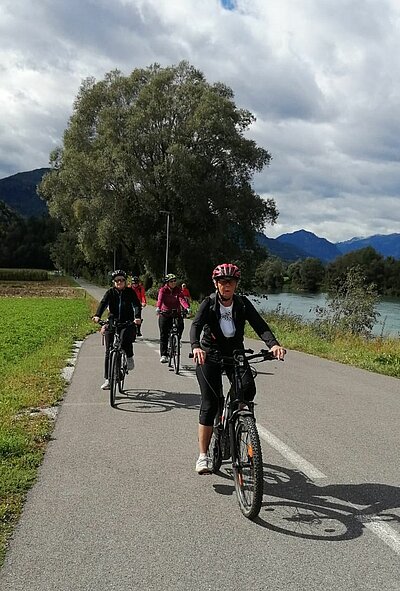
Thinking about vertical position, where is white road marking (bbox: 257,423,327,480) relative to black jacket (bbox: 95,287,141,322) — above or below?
below

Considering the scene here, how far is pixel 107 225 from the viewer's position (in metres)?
40.4

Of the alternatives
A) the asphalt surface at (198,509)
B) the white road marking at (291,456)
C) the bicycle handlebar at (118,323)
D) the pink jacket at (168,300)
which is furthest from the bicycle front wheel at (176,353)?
the white road marking at (291,456)

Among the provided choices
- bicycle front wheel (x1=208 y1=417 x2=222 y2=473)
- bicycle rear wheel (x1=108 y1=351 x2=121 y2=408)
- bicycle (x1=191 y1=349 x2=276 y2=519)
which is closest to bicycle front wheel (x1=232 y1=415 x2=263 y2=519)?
bicycle (x1=191 y1=349 x2=276 y2=519)

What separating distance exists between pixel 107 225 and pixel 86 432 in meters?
35.1

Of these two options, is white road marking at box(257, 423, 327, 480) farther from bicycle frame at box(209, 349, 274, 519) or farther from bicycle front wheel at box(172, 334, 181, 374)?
bicycle front wheel at box(172, 334, 181, 374)

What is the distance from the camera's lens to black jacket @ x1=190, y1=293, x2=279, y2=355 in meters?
4.81

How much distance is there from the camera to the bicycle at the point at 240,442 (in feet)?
13.2

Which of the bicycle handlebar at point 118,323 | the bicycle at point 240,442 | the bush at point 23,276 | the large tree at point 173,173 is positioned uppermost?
the large tree at point 173,173

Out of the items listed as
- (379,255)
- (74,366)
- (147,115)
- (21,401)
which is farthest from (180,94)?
(21,401)

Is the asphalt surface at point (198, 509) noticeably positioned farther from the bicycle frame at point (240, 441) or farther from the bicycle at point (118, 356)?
the bicycle at point (118, 356)

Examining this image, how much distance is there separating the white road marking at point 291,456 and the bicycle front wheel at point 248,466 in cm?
90

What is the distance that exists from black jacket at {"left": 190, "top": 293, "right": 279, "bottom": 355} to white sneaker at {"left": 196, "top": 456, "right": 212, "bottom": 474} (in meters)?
0.98

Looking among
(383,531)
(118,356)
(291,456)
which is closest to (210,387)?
(291,456)

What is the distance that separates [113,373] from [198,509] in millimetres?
3947
